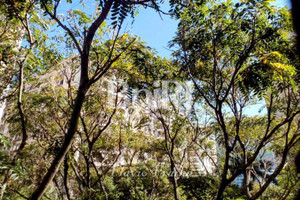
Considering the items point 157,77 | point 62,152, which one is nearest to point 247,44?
point 157,77

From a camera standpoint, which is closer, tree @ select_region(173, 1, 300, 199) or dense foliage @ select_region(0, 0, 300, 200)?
dense foliage @ select_region(0, 0, 300, 200)

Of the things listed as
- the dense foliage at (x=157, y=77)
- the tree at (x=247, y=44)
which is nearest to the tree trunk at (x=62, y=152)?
the dense foliage at (x=157, y=77)

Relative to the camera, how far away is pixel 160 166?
10508 mm

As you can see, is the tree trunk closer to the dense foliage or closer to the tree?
the dense foliage

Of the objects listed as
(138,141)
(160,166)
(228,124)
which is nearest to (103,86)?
(138,141)

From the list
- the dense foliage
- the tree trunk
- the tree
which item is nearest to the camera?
the tree trunk

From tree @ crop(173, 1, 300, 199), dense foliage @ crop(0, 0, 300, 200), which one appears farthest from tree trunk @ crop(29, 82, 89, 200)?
tree @ crop(173, 1, 300, 199)

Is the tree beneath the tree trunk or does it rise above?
above

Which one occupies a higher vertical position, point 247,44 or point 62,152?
point 247,44

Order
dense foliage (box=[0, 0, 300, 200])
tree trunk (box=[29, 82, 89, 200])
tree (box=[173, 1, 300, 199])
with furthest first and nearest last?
1. tree (box=[173, 1, 300, 199])
2. dense foliage (box=[0, 0, 300, 200])
3. tree trunk (box=[29, 82, 89, 200])

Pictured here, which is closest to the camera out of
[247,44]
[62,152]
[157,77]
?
[62,152]

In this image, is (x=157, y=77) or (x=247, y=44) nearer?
(x=247, y=44)

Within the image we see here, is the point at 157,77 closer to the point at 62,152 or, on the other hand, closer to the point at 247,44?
the point at 247,44

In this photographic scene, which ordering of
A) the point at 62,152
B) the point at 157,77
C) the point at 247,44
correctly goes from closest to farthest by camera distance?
1. the point at 62,152
2. the point at 247,44
3. the point at 157,77
